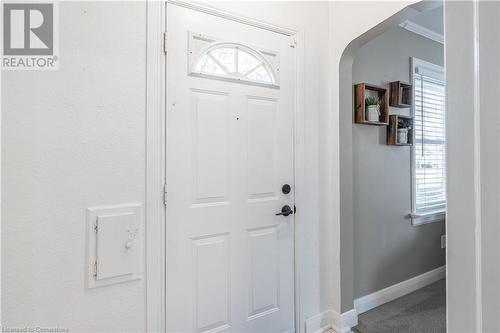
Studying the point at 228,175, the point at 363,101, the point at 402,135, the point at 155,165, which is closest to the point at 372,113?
the point at 363,101

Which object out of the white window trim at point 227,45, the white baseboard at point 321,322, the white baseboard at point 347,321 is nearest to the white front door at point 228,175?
the white window trim at point 227,45

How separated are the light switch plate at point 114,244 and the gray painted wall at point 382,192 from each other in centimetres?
142

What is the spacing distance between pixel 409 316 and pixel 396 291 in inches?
12.1

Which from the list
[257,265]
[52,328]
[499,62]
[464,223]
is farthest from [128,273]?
[499,62]

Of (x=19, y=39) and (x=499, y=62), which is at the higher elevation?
(x=19, y=39)

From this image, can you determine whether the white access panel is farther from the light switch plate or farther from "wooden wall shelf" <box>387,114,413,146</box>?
"wooden wall shelf" <box>387,114,413,146</box>

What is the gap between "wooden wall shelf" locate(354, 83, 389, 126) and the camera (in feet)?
7.07

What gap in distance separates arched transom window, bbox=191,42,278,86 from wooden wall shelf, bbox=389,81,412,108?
127cm

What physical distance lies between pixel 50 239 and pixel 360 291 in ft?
7.20

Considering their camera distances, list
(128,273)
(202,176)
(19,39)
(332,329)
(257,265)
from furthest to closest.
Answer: (332,329) < (257,265) < (202,176) < (128,273) < (19,39)

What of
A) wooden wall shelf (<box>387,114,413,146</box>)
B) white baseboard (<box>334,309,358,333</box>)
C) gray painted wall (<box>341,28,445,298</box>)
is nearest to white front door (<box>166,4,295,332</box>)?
white baseboard (<box>334,309,358,333</box>)

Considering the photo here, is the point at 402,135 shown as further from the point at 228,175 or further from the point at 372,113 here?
the point at 228,175

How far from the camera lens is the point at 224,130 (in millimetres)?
1662

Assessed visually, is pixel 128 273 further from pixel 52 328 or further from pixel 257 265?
pixel 257 265
